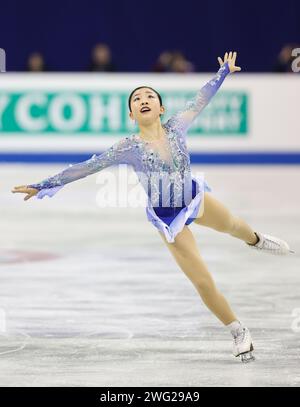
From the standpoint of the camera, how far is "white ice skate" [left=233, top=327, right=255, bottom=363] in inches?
165

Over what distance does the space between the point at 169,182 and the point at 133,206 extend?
18.0ft

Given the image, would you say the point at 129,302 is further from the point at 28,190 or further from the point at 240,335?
the point at 28,190

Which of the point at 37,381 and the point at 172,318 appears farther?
the point at 172,318

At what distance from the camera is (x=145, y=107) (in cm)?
420

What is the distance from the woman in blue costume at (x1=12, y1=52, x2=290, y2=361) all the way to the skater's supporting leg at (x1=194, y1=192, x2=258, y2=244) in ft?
0.20

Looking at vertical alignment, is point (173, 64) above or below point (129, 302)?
above

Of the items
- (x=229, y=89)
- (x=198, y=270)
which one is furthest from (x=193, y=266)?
(x=229, y=89)

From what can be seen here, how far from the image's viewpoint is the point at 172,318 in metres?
5.08

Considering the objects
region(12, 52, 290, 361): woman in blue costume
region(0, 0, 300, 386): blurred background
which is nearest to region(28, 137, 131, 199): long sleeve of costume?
region(12, 52, 290, 361): woman in blue costume

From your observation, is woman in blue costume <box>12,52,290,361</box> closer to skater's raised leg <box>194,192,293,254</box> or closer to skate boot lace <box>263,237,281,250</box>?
skater's raised leg <box>194,192,293,254</box>

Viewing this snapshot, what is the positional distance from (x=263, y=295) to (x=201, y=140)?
6712 millimetres

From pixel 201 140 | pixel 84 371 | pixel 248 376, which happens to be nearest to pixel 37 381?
pixel 84 371

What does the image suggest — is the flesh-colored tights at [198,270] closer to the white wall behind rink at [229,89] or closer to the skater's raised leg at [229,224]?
the skater's raised leg at [229,224]
